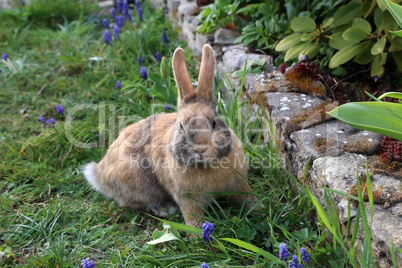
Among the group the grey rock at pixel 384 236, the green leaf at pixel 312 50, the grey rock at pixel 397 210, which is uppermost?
the green leaf at pixel 312 50

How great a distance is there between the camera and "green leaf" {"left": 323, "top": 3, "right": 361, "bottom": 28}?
3.26 meters

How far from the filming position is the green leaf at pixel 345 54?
10.5ft

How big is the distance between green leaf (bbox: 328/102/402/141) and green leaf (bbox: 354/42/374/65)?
1272mm

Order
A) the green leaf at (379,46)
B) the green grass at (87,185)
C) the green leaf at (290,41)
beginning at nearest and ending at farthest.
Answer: the green grass at (87,185) → the green leaf at (379,46) → the green leaf at (290,41)

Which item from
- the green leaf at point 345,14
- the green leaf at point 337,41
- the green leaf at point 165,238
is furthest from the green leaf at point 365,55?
the green leaf at point 165,238

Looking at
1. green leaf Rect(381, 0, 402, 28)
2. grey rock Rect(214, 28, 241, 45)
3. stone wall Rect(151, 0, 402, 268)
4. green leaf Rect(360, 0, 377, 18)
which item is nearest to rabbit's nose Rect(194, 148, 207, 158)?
stone wall Rect(151, 0, 402, 268)

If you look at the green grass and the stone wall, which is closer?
the stone wall

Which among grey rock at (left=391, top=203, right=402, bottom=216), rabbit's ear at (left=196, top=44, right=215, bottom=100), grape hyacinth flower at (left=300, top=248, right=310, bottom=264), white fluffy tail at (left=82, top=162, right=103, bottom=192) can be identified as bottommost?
white fluffy tail at (left=82, top=162, right=103, bottom=192)

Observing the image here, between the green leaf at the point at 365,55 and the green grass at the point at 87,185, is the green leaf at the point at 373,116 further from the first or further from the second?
the green leaf at the point at 365,55

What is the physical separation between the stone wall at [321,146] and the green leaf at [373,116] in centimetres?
24

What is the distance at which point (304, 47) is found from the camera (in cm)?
354

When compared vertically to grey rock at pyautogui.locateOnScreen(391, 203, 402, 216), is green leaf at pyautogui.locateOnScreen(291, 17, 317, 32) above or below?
above

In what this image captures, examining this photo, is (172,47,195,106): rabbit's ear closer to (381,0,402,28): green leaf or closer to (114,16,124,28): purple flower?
(381,0,402,28): green leaf

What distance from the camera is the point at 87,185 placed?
3.60 meters
